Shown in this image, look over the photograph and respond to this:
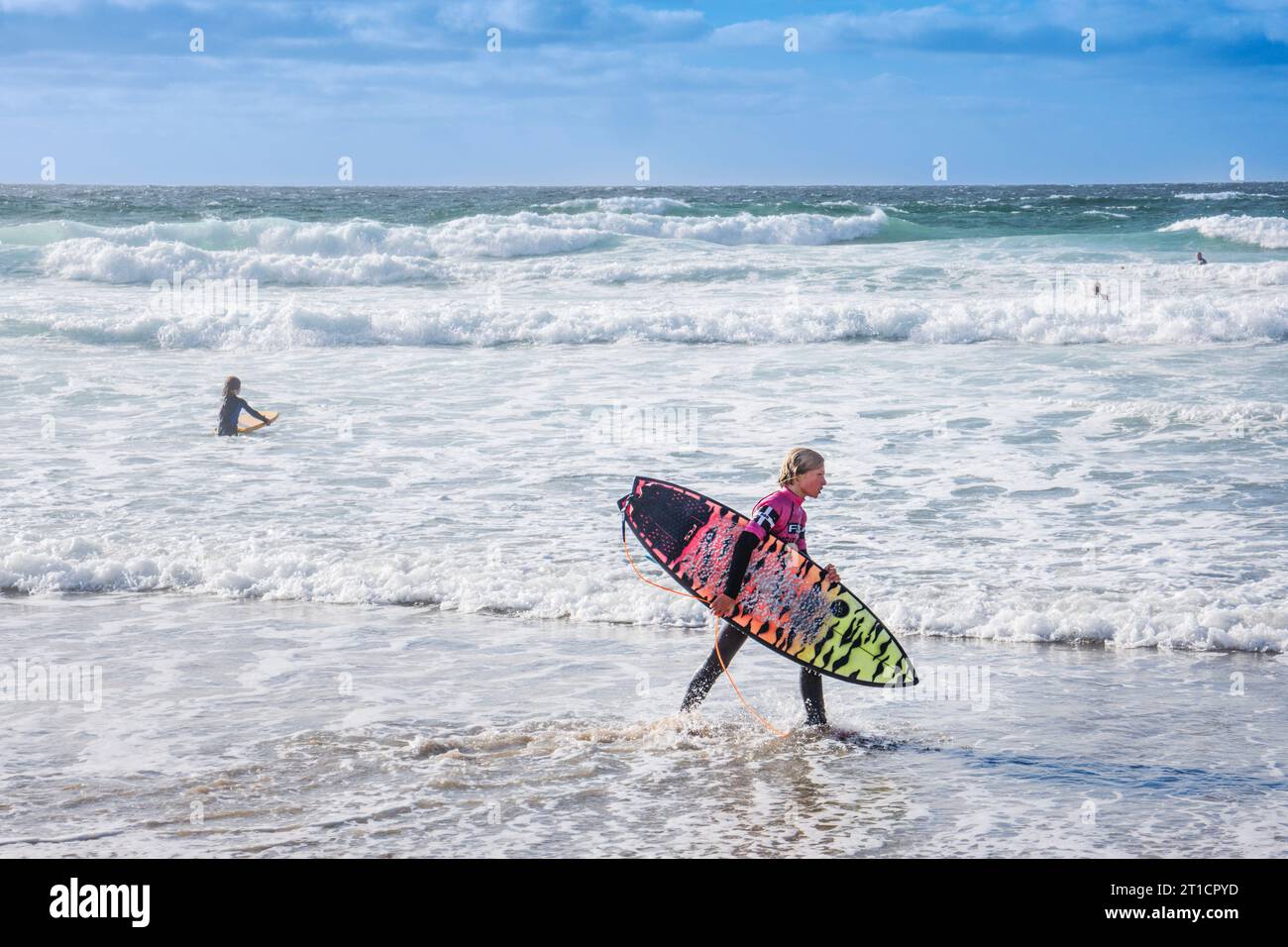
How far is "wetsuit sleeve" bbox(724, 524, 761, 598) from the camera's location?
5586mm

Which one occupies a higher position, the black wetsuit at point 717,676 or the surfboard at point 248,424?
the surfboard at point 248,424

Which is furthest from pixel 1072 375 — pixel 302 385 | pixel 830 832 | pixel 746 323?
pixel 830 832

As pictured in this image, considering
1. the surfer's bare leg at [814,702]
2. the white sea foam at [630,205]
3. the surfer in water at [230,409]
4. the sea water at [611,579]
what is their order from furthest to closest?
1. the white sea foam at [630,205]
2. the surfer in water at [230,409]
3. the surfer's bare leg at [814,702]
4. the sea water at [611,579]

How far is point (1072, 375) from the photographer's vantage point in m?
16.2

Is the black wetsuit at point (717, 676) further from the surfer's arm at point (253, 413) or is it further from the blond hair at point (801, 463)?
the surfer's arm at point (253, 413)

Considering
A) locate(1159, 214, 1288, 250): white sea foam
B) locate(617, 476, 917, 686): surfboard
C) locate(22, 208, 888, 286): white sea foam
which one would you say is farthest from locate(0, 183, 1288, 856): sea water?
locate(1159, 214, 1288, 250): white sea foam

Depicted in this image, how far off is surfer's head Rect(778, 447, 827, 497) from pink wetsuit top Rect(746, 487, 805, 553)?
7cm

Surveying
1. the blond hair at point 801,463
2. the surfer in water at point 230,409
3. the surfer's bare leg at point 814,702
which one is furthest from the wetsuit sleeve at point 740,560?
the surfer in water at point 230,409

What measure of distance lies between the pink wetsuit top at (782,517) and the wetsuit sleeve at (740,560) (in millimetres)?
64

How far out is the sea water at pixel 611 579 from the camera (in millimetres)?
5055

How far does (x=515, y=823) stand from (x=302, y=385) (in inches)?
497

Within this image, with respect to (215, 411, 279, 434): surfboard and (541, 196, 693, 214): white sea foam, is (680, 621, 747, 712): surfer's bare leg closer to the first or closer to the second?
(215, 411, 279, 434): surfboard

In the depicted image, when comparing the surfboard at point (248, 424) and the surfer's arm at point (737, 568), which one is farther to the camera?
the surfboard at point (248, 424)
